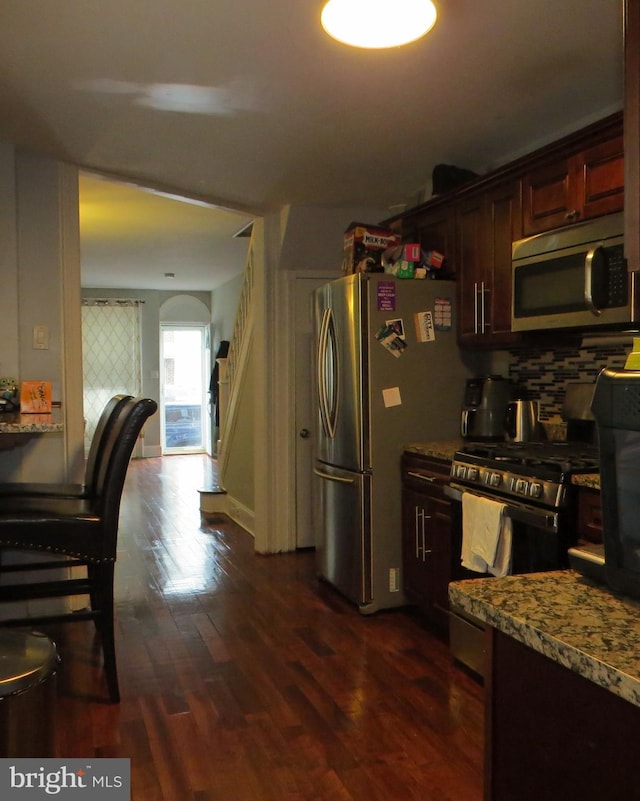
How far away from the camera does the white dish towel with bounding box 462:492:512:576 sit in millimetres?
2578

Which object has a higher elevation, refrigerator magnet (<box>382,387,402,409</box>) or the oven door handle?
refrigerator magnet (<box>382,387,402,409</box>)

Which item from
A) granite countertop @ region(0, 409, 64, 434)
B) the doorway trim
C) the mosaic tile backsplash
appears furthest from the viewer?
the doorway trim

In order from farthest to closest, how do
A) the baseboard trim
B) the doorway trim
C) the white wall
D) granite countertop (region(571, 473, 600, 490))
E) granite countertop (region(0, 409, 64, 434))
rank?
the doorway trim, the baseboard trim, the white wall, granite countertop (region(0, 409, 64, 434)), granite countertop (region(571, 473, 600, 490))

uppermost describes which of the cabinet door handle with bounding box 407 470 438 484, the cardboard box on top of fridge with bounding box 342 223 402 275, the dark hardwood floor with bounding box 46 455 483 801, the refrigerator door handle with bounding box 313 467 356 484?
the cardboard box on top of fridge with bounding box 342 223 402 275

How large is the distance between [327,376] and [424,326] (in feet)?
1.92

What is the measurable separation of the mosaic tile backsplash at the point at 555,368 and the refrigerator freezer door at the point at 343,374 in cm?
80

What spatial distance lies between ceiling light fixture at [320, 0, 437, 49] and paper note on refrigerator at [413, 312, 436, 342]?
1637 millimetres

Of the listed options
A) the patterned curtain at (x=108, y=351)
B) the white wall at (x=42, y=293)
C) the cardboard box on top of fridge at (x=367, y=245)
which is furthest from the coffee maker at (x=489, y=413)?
the patterned curtain at (x=108, y=351)

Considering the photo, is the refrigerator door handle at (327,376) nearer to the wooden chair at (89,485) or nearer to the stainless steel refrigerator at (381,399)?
the stainless steel refrigerator at (381,399)

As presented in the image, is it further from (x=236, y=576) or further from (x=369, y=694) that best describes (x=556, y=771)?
(x=236, y=576)

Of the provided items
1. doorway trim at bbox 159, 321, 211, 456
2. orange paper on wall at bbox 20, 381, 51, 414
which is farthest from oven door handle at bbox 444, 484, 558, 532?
doorway trim at bbox 159, 321, 211, 456

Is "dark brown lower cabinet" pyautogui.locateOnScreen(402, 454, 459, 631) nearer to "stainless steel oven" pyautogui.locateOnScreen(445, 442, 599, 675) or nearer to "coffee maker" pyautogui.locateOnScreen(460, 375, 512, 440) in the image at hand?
"stainless steel oven" pyautogui.locateOnScreen(445, 442, 599, 675)

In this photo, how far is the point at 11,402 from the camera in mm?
3320

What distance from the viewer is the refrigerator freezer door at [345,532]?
3.42m
